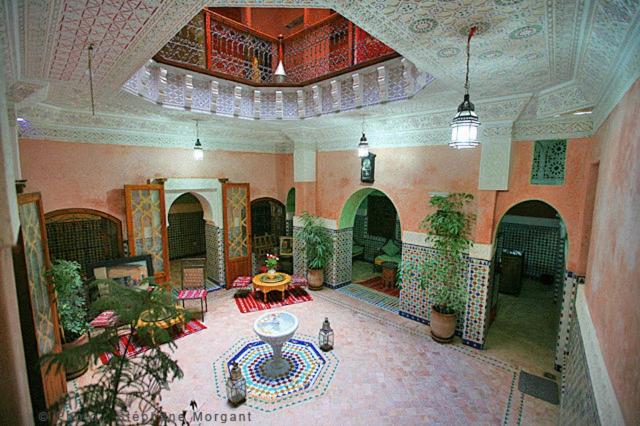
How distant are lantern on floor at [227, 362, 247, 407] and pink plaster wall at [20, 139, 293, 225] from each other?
3.99 m

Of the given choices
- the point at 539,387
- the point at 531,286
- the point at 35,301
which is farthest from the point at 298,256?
the point at 531,286

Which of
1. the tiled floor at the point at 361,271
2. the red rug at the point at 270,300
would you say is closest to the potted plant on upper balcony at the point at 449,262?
the red rug at the point at 270,300

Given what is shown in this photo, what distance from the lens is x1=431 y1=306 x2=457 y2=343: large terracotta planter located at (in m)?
5.09

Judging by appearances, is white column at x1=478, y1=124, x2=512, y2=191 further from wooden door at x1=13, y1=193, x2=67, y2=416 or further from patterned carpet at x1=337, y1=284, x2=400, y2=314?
wooden door at x1=13, y1=193, x2=67, y2=416

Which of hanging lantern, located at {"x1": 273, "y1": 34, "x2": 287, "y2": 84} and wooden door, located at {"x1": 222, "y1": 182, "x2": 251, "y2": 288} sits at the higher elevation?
hanging lantern, located at {"x1": 273, "y1": 34, "x2": 287, "y2": 84}

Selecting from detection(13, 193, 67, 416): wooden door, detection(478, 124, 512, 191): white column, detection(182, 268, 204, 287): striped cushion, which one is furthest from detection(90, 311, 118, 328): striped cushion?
detection(478, 124, 512, 191): white column

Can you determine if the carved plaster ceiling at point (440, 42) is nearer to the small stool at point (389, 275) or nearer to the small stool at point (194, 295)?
the small stool at point (194, 295)

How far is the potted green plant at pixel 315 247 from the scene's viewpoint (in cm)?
724

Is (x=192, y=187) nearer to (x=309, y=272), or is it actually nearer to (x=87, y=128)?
(x=87, y=128)

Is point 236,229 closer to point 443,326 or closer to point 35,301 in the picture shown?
point 35,301

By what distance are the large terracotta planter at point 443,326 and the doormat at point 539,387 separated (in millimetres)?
1083

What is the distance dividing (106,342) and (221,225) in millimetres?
5395

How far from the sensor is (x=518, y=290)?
7.46m

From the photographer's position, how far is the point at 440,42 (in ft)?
8.18
